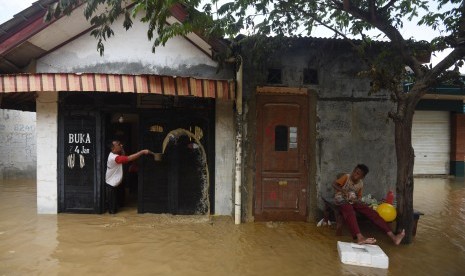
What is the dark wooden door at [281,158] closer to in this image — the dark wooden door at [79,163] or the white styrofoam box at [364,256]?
the white styrofoam box at [364,256]

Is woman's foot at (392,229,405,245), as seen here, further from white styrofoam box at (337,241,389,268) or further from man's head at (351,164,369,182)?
man's head at (351,164,369,182)

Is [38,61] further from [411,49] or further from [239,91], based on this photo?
[411,49]

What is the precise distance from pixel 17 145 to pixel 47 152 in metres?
7.60

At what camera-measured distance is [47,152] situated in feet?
23.8

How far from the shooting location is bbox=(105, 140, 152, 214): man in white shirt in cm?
696

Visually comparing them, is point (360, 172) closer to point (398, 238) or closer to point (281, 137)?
point (398, 238)

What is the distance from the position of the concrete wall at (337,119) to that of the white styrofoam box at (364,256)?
2085mm

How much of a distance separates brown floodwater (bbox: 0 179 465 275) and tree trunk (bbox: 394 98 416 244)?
456mm

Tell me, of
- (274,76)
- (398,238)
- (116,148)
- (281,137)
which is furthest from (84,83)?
(398,238)

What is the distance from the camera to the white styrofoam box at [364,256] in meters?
4.73

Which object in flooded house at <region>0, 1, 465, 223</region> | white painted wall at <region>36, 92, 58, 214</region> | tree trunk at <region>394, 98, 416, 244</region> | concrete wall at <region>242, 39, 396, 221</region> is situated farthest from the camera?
white painted wall at <region>36, 92, 58, 214</region>

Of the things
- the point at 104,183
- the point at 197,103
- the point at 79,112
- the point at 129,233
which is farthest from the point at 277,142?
the point at 79,112

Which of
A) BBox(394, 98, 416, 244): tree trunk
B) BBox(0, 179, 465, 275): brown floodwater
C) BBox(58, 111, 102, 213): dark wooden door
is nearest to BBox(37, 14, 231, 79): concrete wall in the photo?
BBox(58, 111, 102, 213): dark wooden door

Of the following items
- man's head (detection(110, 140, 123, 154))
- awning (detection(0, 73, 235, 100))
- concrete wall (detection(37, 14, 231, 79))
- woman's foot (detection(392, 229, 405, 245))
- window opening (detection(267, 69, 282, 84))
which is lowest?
woman's foot (detection(392, 229, 405, 245))
